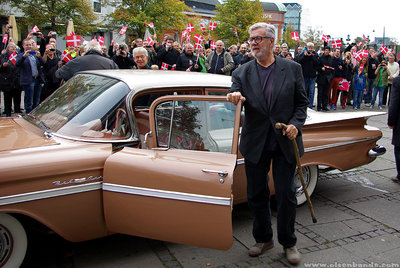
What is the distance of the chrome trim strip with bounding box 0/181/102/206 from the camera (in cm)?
279

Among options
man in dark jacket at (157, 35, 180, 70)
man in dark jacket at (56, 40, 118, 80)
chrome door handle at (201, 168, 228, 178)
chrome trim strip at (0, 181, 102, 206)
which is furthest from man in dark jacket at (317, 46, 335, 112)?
chrome trim strip at (0, 181, 102, 206)

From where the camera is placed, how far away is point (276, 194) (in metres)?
3.35

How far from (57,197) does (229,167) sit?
135 cm

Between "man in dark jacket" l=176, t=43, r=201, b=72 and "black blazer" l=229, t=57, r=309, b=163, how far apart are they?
305 inches

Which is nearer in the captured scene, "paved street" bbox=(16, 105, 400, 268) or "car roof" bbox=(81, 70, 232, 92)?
"paved street" bbox=(16, 105, 400, 268)

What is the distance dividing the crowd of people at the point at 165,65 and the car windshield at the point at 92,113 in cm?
194

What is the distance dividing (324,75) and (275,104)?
1097cm

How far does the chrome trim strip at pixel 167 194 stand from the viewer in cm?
287

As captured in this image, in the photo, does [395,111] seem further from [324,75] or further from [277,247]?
[324,75]

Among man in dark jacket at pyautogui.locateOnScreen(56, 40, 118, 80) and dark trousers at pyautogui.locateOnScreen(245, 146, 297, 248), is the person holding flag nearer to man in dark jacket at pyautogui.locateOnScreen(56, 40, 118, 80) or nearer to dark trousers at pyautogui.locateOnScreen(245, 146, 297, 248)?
man in dark jacket at pyautogui.locateOnScreen(56, 40, 118, 80)

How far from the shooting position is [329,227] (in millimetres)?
4219

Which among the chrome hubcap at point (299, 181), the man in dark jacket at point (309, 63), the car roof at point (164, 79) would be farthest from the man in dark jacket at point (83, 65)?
the man in dark jacket at point (309, 63)

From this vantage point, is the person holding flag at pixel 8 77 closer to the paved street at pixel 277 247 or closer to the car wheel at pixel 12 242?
the paved street at pixel 277 247

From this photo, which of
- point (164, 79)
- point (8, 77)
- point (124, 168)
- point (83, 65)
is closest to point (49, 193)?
point (124, 168)
